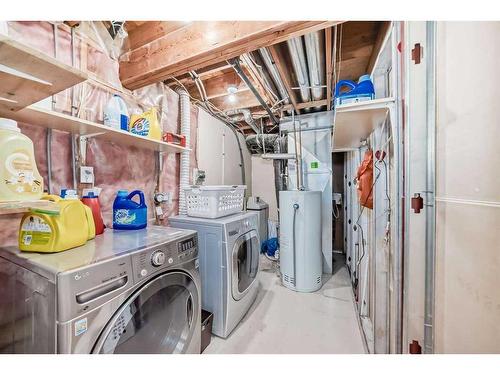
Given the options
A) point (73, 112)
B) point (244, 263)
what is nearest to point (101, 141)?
point (73, 112)

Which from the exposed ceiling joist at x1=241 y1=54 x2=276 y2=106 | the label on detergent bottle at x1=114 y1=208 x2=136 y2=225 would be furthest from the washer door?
the exposed ceiling joist at x1=241 y1=54 x2=276 y2=106

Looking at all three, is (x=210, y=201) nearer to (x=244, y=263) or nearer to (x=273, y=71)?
(x=244, y=263)

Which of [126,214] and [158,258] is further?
[126,214]

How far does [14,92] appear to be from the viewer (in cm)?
76

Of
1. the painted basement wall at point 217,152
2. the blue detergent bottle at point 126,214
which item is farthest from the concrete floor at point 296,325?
the painted basement wall at point 217,152

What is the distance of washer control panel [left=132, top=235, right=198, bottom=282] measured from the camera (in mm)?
900

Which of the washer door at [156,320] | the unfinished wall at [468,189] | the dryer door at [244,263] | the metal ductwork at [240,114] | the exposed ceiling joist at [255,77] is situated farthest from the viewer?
the metal ductwork at [240,114]

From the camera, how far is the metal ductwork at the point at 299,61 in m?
1.52

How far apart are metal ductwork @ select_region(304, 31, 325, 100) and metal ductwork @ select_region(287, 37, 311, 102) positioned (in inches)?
1.7

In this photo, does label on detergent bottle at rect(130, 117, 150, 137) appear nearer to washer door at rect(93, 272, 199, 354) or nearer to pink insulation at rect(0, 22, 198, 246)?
pink insulation at rect(0, 22, 198, 246)

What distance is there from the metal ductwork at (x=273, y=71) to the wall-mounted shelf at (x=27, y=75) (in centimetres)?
139

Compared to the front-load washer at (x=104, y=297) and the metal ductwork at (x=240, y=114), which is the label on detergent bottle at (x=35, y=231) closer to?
the front-load washer at (x=104, y=297)

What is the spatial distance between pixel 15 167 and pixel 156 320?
932mm

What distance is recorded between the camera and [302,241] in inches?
92.7
